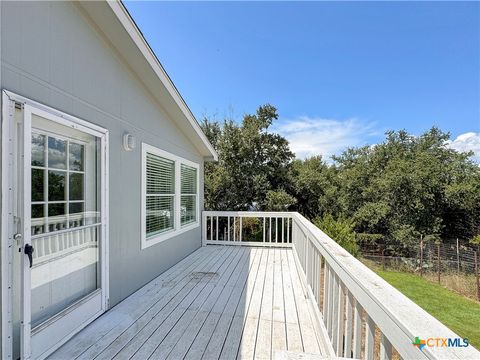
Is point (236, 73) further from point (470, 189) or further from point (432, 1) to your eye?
point (470, 189)

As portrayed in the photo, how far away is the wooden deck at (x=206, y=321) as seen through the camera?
7.11ft

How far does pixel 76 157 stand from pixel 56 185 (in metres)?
0.37

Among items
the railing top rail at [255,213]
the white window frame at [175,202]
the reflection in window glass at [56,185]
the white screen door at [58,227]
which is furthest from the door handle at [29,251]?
the railing top rail at [255,213]

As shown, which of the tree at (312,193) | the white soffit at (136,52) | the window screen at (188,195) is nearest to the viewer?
the white soffit at (136,52)

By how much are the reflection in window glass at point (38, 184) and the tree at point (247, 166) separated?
931cm

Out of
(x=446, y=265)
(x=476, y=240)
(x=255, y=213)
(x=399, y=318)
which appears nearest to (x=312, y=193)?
(x=446, y=265)

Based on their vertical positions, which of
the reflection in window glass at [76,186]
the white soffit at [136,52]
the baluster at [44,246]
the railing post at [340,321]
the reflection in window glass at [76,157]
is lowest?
the railing post at [340,321]

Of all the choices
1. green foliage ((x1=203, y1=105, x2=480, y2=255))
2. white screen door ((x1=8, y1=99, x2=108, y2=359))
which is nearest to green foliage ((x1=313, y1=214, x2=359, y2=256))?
green foliage ((x1=203, y1=105, x2=480, y2=255))

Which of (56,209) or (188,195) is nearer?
(56,209)

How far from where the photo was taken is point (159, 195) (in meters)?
4.35

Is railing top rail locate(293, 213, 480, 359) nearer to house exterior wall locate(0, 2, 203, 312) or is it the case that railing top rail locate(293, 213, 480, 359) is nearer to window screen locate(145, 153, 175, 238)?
house exterior wall locate(0, 2, 203, 312)

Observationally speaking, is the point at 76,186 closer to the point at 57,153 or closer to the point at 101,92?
the point at 57,153

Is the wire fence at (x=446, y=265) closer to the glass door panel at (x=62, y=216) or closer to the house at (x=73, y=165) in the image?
the house at (x=73, y=165)

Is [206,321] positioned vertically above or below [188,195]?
below
